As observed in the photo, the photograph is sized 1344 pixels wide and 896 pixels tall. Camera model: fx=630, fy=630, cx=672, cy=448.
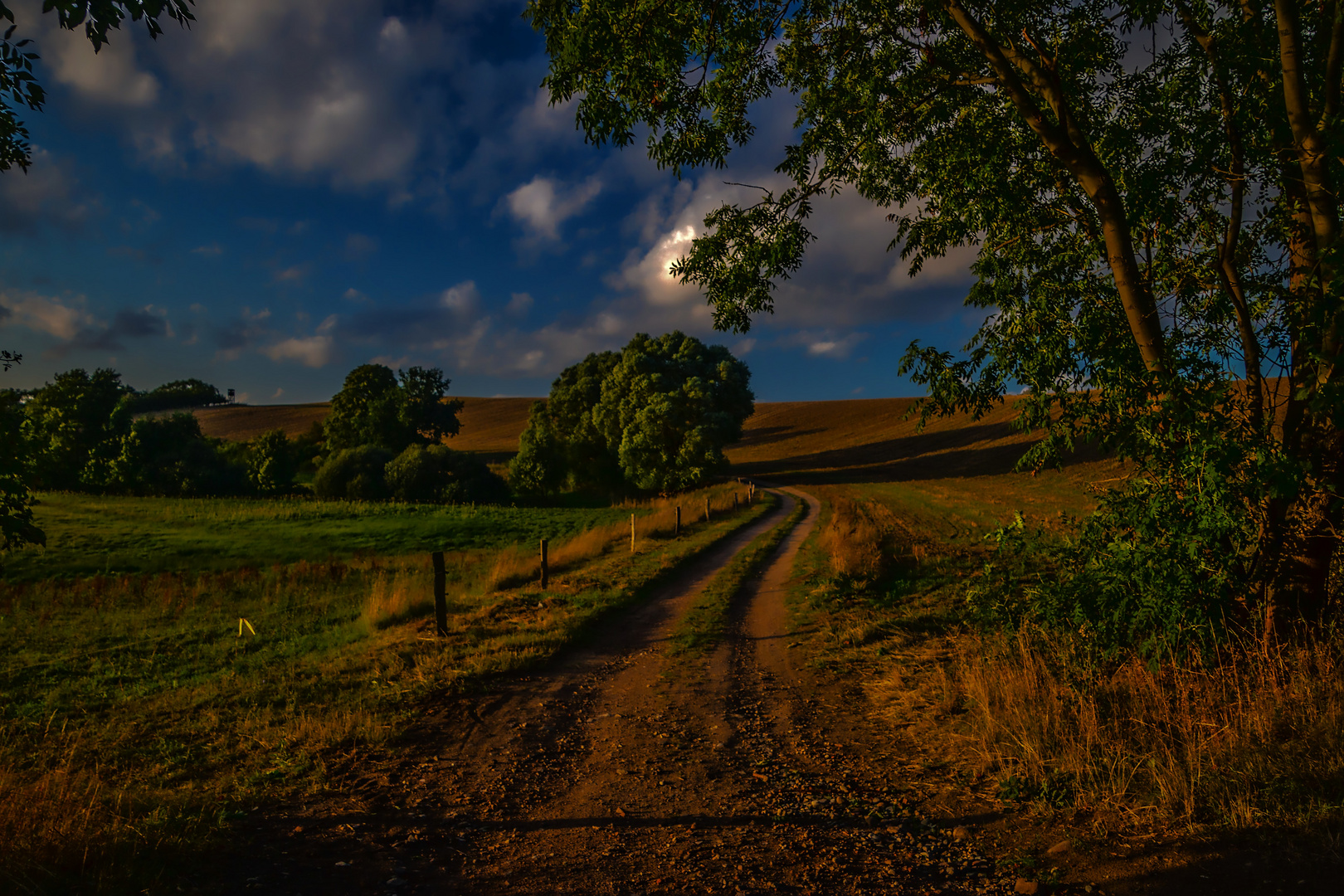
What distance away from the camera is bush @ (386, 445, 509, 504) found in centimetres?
4753

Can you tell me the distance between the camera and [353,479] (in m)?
49.1

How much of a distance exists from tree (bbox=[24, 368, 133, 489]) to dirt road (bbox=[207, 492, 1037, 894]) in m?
63.0

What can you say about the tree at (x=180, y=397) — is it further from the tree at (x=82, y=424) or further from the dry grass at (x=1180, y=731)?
the dry grass at (x=1180, y=731)

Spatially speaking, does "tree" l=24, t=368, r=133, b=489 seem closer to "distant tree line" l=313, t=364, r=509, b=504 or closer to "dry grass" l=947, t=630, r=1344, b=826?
"distant tree line" l=313, t=364, r=509, b=504

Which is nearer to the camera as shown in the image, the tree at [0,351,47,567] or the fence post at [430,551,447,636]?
the tree at [0,351,47,567]

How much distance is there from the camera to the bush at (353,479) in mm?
48406

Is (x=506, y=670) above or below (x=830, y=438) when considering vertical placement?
below

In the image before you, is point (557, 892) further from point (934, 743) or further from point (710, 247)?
point (710, 247)

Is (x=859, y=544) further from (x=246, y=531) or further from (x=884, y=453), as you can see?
(x=884, y=453)

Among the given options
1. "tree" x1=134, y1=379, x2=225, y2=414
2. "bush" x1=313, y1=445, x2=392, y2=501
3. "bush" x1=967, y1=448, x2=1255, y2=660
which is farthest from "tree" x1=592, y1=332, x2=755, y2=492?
"tree" x1=134, y1=379, x2=225, y2=414

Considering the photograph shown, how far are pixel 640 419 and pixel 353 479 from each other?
23450 millimetres

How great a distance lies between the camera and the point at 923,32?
7.16 meters

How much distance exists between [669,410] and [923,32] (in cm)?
3687

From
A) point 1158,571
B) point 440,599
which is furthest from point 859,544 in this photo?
point 1158,571
